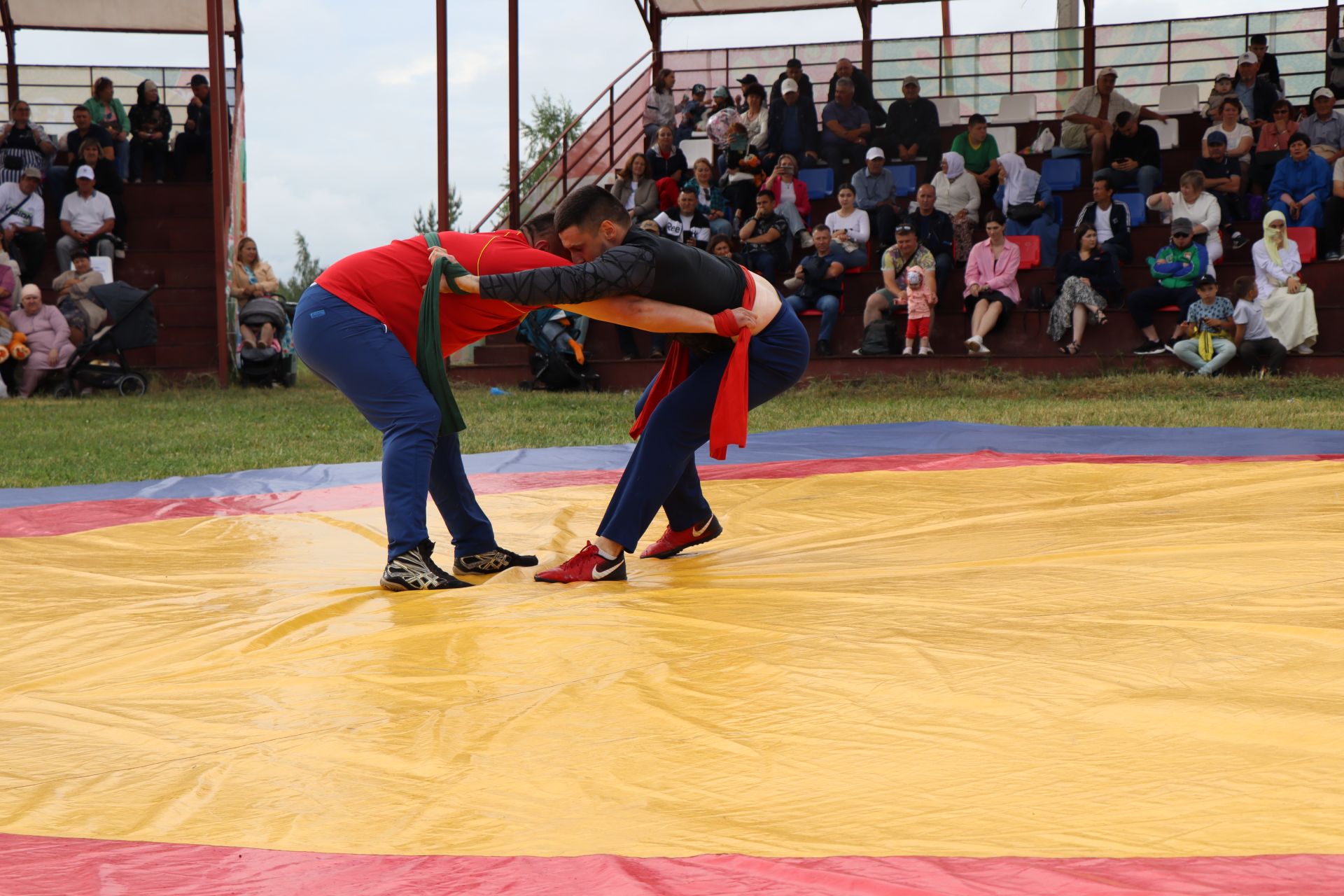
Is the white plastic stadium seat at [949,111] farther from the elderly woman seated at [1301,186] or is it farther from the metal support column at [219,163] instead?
the metal support column at [219,163]

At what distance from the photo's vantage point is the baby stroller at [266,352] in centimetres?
1154

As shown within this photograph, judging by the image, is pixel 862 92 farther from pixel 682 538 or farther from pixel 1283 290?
pixel 682 538

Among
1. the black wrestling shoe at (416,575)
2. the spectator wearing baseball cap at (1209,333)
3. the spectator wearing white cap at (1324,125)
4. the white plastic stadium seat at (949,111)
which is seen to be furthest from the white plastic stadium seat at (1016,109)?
the black wrestling shoe at (416,575)

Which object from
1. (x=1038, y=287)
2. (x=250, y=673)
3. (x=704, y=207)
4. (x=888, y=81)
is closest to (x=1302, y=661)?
(x=250, y=673)

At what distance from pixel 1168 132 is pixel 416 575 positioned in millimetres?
11582

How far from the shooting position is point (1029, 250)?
421 inches

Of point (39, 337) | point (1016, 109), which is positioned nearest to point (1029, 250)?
point (1016, 109)

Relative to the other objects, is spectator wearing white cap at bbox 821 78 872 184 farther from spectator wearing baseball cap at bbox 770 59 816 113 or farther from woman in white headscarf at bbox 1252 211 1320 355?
woman in white headscarf at bbox 1252 211 1320 355

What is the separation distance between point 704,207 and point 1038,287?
3.06 m

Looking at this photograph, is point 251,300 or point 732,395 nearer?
point 732,395

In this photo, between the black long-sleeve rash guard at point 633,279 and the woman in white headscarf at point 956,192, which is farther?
the woman in white headscarf at point 956,192

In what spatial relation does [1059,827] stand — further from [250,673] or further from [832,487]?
[832,487]

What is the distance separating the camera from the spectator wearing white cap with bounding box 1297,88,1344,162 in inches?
420

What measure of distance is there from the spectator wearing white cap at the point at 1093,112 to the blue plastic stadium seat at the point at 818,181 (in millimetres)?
2191
